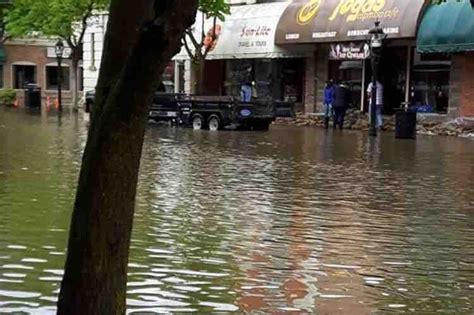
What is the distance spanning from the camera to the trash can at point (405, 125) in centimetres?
2650

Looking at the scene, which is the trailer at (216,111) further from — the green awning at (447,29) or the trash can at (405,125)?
the green awning at (447,29)

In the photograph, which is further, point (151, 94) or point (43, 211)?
point (43, 211)

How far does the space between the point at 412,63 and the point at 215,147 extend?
13.1m

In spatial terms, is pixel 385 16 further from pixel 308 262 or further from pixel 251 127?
pixel 308 262

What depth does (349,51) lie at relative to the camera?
32.8 metres

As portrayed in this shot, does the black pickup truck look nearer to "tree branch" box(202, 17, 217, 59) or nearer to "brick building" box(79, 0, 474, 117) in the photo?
"brick building" box(79, 0, 474, 117)

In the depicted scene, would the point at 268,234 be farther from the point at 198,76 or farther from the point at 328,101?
the point at 198,76

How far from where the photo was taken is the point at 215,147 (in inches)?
848

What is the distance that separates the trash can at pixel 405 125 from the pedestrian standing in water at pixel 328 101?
Result: 5.25 m

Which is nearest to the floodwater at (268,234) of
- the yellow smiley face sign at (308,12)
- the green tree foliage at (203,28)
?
the yellow smiley face sign at (308,12)

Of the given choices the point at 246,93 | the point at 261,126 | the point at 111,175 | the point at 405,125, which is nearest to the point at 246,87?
the point at 246,93

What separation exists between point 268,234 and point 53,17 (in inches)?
1376

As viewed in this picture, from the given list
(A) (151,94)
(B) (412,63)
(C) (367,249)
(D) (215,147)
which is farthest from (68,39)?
(A) (151,94)

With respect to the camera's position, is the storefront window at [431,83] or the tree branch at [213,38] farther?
the tree branch at [213,38]
